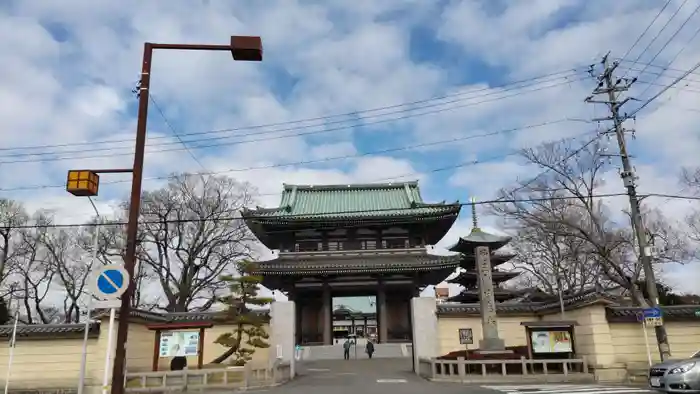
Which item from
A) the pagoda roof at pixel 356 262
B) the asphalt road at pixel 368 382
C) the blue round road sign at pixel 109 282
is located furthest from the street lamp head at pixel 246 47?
the pagoda roof at pixel 356 262

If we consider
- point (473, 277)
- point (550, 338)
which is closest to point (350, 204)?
point (473, 277)

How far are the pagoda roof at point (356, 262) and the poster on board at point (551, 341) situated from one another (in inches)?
497

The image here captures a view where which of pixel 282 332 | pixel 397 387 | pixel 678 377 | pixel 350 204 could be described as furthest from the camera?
pixel 350 204

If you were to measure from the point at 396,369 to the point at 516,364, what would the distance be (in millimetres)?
7953

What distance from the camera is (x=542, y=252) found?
3247 cm

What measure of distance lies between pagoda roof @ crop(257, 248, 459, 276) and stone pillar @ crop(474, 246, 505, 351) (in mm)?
10604

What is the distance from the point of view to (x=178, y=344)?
17.0 meters

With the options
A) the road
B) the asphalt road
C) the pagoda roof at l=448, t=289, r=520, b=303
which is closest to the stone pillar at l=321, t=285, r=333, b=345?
the asphalt road

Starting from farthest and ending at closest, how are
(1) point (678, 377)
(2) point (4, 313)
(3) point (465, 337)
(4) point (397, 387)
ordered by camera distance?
(2) point (4, 313), (3) point (465, 337), (4) point (397, 387), (1) point (678, 377)

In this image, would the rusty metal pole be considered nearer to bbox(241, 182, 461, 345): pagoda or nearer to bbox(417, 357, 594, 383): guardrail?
bbox(417, 357, 594, 383): guardrail

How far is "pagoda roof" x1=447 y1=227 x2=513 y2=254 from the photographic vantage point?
39.7 meters

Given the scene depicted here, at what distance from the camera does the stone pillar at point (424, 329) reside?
2077cm

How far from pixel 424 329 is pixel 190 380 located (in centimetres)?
1004

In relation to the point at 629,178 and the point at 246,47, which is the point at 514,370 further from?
the point at 246,47
